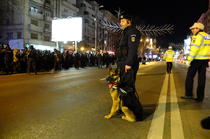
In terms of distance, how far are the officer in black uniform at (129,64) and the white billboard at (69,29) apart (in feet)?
81.4

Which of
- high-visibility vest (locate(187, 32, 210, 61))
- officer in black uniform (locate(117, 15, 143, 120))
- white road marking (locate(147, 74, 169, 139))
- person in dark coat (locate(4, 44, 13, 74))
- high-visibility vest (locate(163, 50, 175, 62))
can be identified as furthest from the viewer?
high-visibility vest (locate(163, 50, 175, 62))

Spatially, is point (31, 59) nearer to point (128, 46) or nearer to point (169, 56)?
point (169, 56)

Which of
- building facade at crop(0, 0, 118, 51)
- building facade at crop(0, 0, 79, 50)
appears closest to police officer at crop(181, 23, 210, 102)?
building facade at crop(0, 0, 118, 51)

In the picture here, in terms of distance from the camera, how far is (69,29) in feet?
93.4

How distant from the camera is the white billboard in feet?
92.8

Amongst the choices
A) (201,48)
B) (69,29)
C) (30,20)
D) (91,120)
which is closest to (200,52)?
(201,48)

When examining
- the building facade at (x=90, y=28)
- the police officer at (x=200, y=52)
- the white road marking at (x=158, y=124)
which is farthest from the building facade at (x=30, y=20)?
the white road marking at (x=158, y=124)

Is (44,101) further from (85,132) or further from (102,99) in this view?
(85,132)

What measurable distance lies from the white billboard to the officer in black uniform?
81.4 feet

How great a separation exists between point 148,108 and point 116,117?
1033 mm

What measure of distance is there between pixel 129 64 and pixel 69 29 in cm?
2569

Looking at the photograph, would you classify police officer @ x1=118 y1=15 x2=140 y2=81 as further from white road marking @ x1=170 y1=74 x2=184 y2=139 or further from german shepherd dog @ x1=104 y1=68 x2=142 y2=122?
white road marking @ x1=170 y1=74 x2=184 y2=139

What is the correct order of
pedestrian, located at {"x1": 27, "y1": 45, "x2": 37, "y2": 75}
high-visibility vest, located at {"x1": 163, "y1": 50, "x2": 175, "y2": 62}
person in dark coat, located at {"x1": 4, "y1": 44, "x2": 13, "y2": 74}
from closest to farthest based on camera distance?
1. person in dark coat, located at {"x1": 4, "y1": 44, "x2": 13, "y2": 74}
2. high-visibility vest, located at {"x1": 163, "y1": 50, "x2": 175, "y2": 62}
3. pedestrian, located at {"x1": 27, "y1": 45, "x2": 37, "y2": 75}

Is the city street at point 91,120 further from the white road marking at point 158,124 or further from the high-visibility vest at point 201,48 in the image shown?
the high-visibility vest at point 201,48
